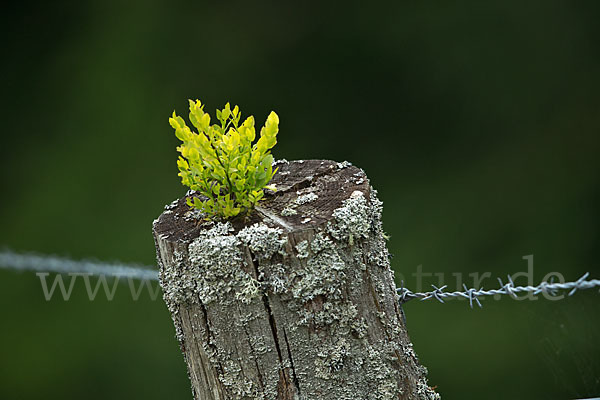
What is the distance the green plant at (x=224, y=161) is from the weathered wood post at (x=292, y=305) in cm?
3

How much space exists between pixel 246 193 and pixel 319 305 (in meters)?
0.21

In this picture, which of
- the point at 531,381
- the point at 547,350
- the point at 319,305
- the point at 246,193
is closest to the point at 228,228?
the point at 246,193

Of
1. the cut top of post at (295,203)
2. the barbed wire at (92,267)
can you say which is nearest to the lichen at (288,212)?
the cut top of post at (295,203)

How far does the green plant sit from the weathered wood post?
0.10 feet

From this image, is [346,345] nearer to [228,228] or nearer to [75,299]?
[228,228]

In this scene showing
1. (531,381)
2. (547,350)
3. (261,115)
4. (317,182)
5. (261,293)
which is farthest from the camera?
(261,115)

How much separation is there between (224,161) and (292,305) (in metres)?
0.24

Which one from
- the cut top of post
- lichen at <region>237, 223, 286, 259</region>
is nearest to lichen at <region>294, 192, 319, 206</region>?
the cut top of post

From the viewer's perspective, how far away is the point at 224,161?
1.07 metres

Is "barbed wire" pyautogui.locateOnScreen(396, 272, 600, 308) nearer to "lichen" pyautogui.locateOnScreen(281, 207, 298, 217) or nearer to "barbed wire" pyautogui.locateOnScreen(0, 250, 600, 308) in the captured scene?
"barbed wire" pyautogui.locateOnScreen(0, 250, 600, 308)

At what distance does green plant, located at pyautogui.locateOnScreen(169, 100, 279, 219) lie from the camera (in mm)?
1056

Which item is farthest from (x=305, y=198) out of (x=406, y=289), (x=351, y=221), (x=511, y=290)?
(x=511, y=290)

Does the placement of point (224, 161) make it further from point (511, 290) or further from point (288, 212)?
point (511, 290)

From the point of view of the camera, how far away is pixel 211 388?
1073 mm
